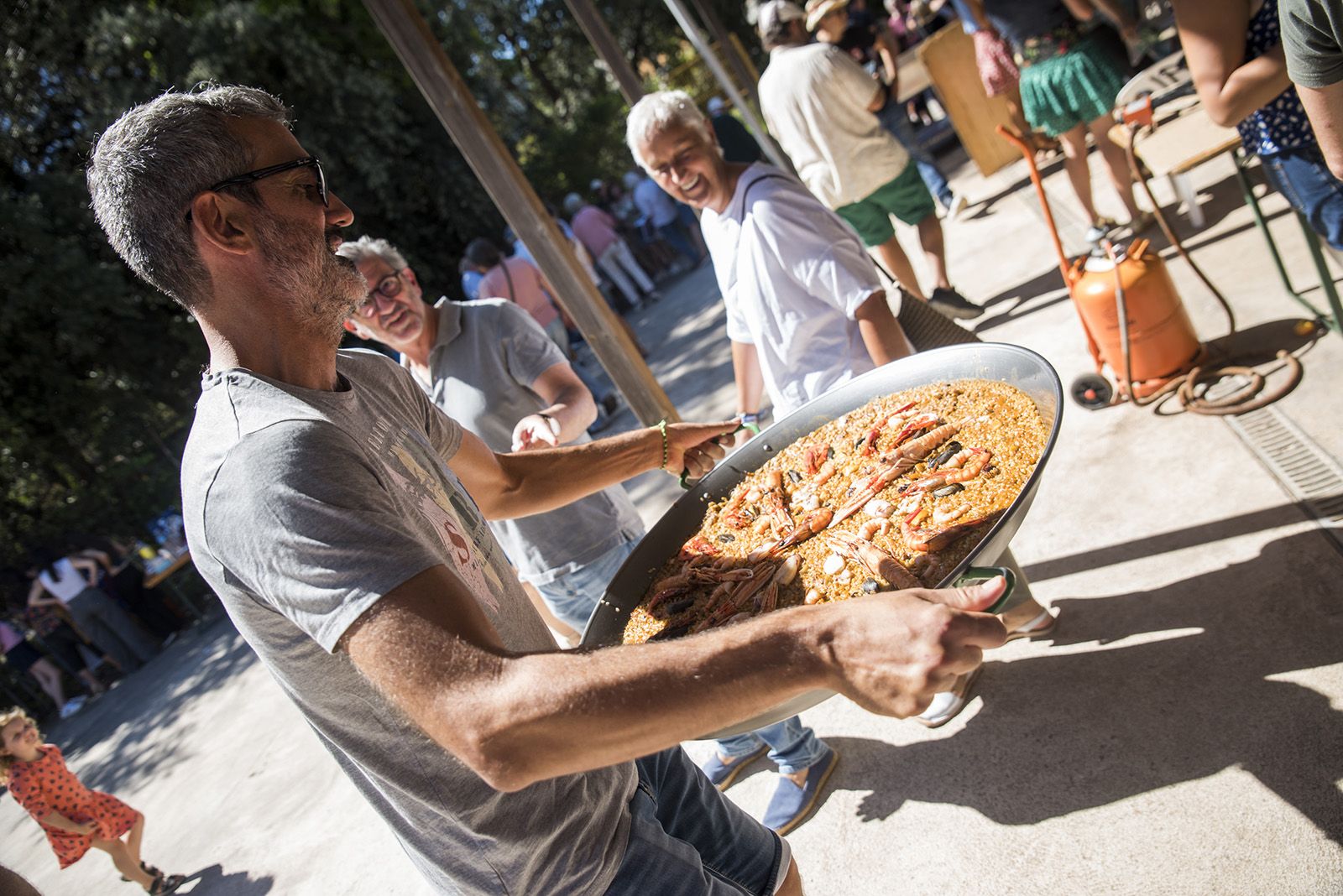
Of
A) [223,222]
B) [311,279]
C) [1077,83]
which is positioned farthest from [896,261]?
[223,222]

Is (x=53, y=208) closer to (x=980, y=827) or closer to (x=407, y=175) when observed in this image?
(x=407, y=175)

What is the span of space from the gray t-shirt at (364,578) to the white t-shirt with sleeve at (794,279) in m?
1.44

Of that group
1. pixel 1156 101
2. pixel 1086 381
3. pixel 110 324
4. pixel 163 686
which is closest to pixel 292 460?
pixel 1086 381

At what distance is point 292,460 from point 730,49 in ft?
27.5

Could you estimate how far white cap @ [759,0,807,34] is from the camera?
5211 millimetres

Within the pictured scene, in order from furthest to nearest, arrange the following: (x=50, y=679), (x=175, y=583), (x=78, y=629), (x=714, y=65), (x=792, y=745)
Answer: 1. (x=175, y=583)
2. (x=50, y=679)
3. (x=78, y=629)
4. (x=714, y=65)
5. (x=792, y=745)

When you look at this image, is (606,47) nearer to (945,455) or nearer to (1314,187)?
(1314,187)

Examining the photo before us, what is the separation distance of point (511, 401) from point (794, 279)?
125 cm

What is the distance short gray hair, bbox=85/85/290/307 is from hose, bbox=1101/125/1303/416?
11.6ft

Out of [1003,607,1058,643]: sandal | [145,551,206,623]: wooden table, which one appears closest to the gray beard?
[1003,607,1058,643]: sandal

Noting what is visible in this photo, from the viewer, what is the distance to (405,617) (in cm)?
124

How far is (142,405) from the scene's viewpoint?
15.2m

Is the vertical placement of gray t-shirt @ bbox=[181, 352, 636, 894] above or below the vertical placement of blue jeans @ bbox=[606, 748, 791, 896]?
above

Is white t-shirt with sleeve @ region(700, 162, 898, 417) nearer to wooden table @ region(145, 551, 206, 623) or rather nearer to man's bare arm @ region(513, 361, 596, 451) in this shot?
man's bare arm @ region(513, 361, 596, 451)
